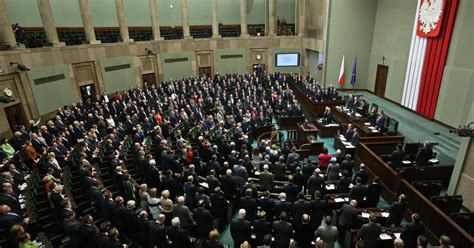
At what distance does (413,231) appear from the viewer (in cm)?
512

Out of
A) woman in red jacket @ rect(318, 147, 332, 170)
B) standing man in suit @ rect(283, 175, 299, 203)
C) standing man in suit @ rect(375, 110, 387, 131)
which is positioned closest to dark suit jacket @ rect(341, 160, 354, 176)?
woman in red jacket @ rect(318, 147, 332, 170)

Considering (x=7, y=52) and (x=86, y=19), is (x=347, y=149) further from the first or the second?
(x=86, y=19)

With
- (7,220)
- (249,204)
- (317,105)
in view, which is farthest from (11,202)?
(317,105)

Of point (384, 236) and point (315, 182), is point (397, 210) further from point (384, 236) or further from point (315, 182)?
point (315, 182)

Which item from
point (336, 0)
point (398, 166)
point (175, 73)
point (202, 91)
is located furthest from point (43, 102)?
point (336, 0)

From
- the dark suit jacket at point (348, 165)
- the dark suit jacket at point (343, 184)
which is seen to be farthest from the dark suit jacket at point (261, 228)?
the dark suit jacket at point (348, 165)

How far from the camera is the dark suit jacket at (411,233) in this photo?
510 cm

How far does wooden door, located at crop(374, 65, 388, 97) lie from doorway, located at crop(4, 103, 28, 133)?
63.6 feet

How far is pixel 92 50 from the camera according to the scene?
16.6m

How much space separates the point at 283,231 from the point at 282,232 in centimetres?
3

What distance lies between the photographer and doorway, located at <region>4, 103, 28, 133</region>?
1171 cm

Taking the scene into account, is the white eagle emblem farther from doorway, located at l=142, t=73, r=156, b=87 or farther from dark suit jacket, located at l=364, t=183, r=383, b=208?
doorway, located at l=142, t=73, r=156, b=87

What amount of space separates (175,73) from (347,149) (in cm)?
1612

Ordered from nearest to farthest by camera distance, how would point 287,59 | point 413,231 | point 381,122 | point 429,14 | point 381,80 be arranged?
point 413,231, point 381,122, point 429,14, point 381,80, point 287,59
